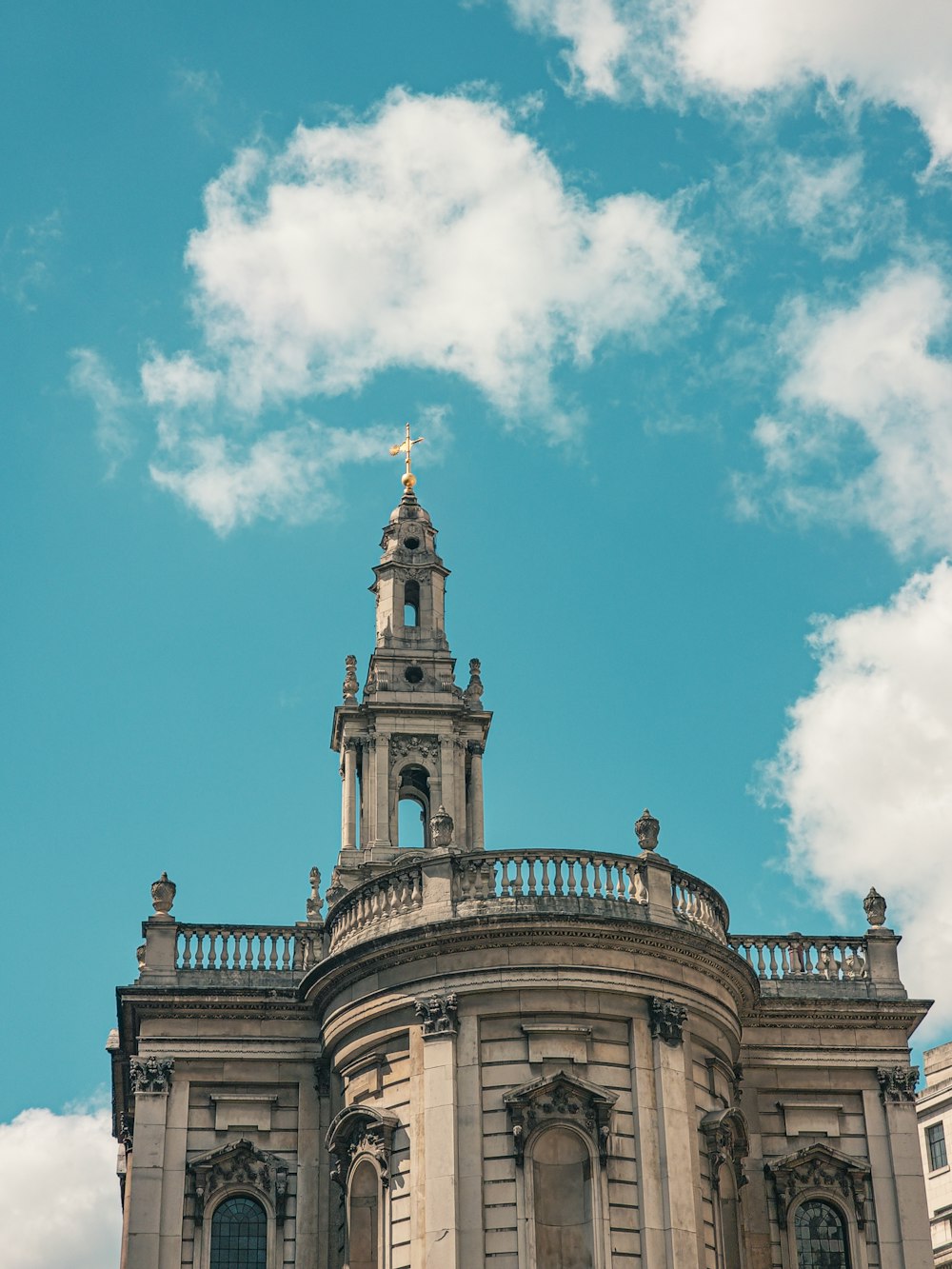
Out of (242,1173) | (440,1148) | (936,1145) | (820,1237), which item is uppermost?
(936,1145)

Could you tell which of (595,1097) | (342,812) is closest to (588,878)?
(595,1097)

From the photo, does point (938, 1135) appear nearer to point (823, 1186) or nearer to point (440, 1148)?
point (823, 1186)

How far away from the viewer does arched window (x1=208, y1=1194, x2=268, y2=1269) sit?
39.6 metres

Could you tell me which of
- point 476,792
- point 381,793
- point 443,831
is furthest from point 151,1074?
point 476,792

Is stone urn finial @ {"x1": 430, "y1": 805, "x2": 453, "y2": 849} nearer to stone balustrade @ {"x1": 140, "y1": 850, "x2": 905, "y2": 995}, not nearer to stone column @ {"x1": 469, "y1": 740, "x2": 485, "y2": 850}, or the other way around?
stone balustrade @ {"x1": 140, "y1": 850, "x2": 905, "y2": 995}

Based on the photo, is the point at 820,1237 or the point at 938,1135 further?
the point at 938,1135

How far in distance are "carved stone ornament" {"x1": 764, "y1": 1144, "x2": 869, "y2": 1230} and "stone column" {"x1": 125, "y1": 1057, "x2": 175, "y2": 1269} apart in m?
11.8

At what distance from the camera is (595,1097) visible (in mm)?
37094

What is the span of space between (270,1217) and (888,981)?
44.8 feet

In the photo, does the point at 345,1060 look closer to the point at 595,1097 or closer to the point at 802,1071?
the point at 595,1097

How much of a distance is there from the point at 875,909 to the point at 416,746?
617 inches

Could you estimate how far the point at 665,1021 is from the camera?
3847cm

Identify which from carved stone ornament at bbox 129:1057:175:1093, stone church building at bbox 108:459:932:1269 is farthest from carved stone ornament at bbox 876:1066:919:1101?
carved stone ornament at bbox 129:1057:175:1093

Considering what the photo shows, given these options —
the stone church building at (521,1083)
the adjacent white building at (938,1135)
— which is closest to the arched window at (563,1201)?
the stone church building at (521,1083)
